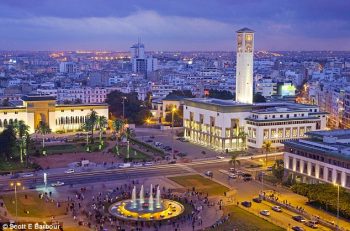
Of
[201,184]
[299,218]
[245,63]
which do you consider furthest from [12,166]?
[245,63]

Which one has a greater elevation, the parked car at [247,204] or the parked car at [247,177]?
the parked car at [247,177]

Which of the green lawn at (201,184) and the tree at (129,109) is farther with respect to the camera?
the tree at (129,109)

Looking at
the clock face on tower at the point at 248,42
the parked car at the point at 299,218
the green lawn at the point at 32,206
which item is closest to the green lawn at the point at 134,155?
the green lawn at the point at 32,206

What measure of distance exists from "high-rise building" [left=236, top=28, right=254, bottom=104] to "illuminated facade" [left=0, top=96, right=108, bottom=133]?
27.5 meters

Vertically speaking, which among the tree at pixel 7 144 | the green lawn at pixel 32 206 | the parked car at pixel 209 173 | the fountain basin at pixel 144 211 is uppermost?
the tree at pixel 7 144

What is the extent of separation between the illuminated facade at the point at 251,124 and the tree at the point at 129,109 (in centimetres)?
2269

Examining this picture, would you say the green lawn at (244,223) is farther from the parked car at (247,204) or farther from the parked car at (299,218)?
the parked car at (299,218)

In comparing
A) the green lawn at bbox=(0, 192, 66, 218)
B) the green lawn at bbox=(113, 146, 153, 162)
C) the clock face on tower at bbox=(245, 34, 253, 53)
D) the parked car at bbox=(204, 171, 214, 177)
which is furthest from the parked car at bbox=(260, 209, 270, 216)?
the clock face on tower at bbox=(245, 34, 253, 53)

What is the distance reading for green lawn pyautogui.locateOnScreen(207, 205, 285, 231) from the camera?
45.9 meters

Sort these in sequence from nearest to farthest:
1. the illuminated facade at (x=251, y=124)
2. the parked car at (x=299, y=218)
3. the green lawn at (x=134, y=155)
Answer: the parked car at (x=299, y=218)
the green lawn at (x=134, y=155)
the illuminated facade at (x=251, y=124)

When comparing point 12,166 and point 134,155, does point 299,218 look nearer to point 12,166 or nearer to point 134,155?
point 134,155

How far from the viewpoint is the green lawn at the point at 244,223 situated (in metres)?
45.9

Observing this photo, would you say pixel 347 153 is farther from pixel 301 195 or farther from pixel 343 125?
pixel 343 125

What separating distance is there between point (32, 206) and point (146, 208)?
11.3 m
